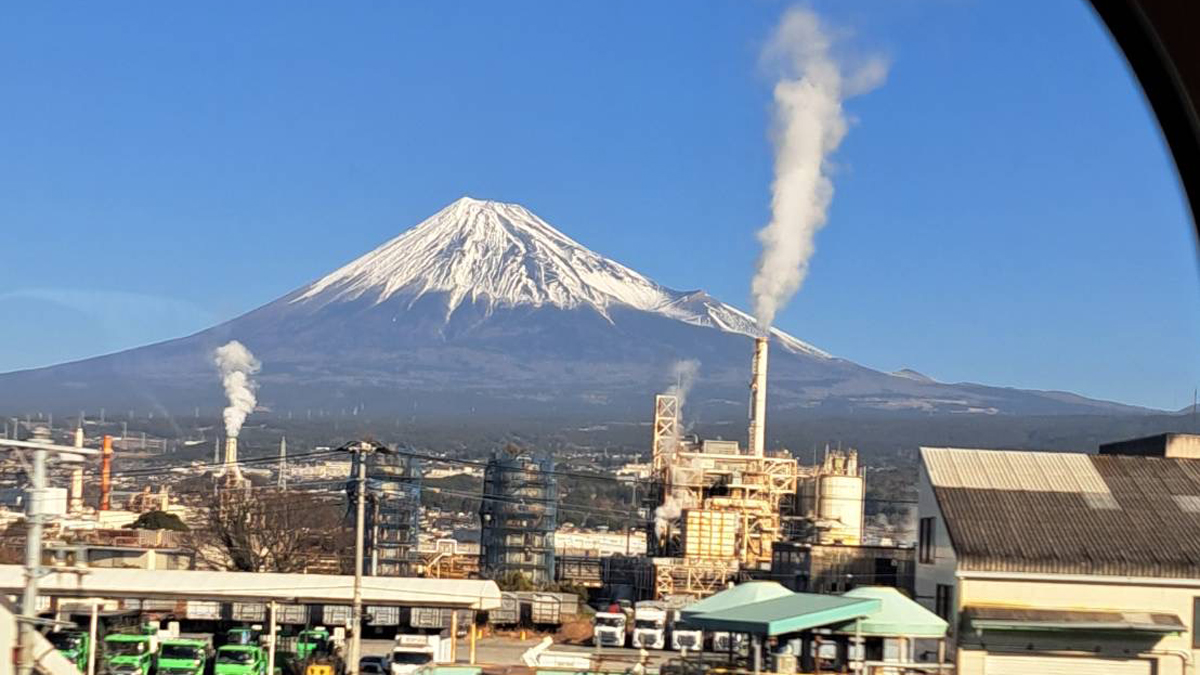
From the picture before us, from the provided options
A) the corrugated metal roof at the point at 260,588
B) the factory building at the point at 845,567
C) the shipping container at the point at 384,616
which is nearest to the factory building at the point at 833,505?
the factory building at the point at 845,567

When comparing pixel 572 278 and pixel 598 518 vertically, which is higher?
pixel 572 278

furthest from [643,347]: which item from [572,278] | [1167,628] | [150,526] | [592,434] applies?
[1167,628]

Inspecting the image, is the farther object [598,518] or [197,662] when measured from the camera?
[598,518]

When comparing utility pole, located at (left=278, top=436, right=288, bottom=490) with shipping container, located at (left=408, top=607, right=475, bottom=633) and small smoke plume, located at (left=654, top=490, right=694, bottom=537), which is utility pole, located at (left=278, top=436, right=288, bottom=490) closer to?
small smoke plume, located at (left=654, top=490, right=694, bottom=537)

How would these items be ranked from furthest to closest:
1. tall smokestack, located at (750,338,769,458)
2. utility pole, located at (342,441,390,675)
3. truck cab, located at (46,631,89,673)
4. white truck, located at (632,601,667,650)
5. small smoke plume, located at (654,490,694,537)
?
tall smokestack, located at (750,338,769,458) → small smoke plume, located at (654,490,694,537) → white truck, located at (632,601,667,650) → truck cab, located at (46,631,89,673) → utility pole, located at (342,441,390,675)

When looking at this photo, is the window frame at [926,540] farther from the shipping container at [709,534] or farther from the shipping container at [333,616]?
the shipping container at [709,534]

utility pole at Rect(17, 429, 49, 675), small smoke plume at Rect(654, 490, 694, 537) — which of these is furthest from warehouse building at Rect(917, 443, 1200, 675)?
small smoke plume at Rect(654, 490, 694, 537)

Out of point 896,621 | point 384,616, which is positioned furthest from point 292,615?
point 896,621

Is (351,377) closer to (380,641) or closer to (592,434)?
(592,434)
